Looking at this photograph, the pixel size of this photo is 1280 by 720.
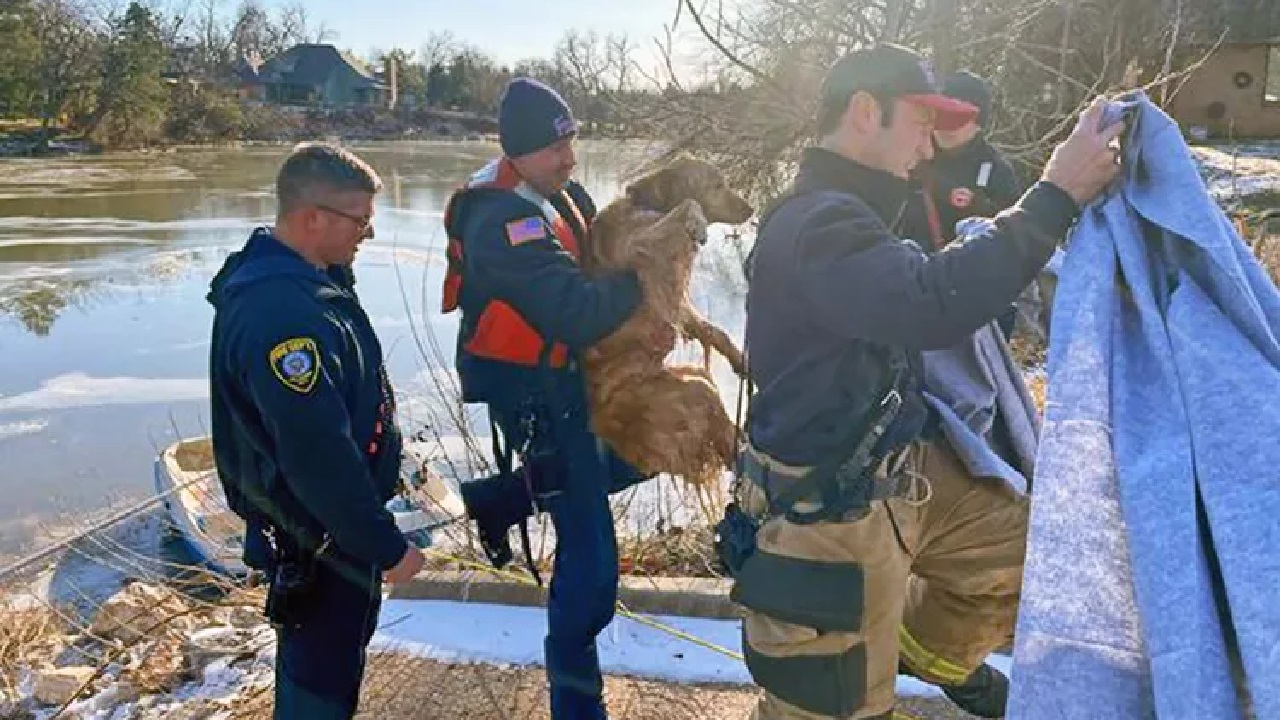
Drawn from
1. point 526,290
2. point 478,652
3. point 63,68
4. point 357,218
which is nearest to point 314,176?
point 357,218

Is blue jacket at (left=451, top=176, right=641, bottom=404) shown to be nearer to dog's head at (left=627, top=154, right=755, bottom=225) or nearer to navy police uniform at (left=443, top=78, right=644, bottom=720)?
navy police uniform at (left=443, top=78, right=644, bottom=720)

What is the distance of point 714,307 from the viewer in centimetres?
1208

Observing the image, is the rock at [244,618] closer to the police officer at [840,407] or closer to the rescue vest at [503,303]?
the rescue vest at [503,303]

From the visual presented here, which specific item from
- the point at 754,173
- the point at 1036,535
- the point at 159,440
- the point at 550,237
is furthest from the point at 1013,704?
the point at 159,440

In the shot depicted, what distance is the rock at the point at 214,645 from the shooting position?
4.41 m

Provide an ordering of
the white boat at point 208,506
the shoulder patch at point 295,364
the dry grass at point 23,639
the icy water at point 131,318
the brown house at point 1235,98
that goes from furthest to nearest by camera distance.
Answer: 1. the brown house at point 1235,98
2. the icy water at point 131,318
3. the white boat at point 208,506
4. the dry grass at point 23,639
5. the shoulder patch at point 295,364

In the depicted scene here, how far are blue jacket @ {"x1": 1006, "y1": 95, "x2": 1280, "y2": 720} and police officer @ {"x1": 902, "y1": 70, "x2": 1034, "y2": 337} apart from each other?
4.53 ft

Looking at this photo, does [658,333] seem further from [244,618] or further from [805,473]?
[244,618]

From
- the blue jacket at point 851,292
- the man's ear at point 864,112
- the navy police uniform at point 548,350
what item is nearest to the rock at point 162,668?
the navy police uniform at point 548,350

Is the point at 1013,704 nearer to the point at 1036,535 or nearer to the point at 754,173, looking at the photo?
the point at 1036,535

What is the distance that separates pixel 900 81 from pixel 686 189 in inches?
51.8

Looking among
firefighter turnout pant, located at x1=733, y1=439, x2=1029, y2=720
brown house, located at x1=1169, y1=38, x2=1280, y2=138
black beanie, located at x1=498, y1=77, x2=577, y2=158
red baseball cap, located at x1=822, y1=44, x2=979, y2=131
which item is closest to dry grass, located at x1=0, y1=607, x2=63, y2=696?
black beanie, located at x1=498, y1=77, x2=577, y2=158

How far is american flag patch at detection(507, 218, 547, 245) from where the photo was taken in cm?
328

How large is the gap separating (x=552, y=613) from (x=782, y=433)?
1.21m
